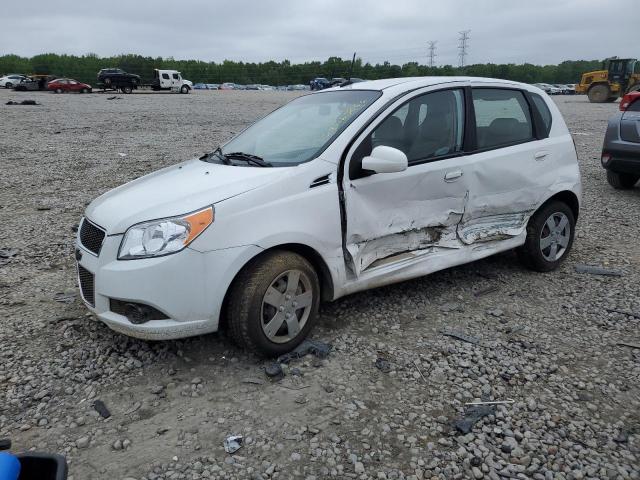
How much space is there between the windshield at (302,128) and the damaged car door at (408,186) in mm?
246

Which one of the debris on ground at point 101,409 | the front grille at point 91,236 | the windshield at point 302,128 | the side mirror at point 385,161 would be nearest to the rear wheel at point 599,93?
the windshield at point 302,128

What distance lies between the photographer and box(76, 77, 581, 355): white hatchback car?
310 cm

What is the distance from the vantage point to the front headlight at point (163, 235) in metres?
3.04

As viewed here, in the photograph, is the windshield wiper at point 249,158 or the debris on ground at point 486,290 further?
the debris on ground at point 486,290

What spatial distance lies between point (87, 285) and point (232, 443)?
147 centimetres

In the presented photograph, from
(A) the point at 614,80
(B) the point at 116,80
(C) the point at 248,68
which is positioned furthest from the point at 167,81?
(C) the point at 248,68

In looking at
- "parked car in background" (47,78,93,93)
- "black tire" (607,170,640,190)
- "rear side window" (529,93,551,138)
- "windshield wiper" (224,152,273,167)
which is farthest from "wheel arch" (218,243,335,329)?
"parked car in background" (47,78,93,93)

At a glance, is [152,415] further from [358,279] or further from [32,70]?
[32,70]

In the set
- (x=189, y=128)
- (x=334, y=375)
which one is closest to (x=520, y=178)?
(x=334, y=375)

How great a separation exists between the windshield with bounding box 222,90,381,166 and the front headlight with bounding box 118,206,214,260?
2.76 feet

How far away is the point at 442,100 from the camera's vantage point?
14.0 feet

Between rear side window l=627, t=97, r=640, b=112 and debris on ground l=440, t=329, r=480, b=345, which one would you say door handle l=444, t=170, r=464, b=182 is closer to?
debris on ground l=440, t=329, r=480, b=345

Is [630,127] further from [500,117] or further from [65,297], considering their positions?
[65,297]

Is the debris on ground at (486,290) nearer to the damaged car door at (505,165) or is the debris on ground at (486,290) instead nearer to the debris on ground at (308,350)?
the damaged car door at (505,165)
